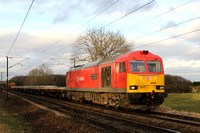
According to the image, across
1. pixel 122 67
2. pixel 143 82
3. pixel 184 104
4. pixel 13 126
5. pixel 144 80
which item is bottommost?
pixel 184 104

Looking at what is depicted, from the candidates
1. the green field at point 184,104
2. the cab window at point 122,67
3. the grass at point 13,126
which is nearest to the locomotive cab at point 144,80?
the cab window at point 122,67

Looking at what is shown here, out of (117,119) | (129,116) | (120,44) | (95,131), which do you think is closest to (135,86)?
(129,116)

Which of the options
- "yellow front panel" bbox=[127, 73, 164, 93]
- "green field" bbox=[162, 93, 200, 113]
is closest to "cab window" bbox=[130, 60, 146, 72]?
"yellow front panel" bbox=[127, 73, 164, 93]

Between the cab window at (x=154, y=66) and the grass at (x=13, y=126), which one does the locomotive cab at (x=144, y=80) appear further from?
the grass at (x=13, y=126)

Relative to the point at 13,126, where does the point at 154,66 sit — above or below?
above

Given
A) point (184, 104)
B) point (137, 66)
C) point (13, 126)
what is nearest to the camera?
point (13, 126)

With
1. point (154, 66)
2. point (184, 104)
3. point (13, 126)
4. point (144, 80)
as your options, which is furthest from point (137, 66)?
point (184, 104)

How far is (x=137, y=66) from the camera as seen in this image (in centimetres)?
1404

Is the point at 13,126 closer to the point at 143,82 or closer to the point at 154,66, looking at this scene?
the point at 143,82

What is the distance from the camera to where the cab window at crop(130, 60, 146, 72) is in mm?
13908

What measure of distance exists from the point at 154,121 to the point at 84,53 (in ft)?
108

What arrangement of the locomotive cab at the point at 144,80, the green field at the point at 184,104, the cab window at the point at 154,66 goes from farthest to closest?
the green field at the point at 184,104
the cab window at the point at 154,66
the locomotive cab at the point at 144,80

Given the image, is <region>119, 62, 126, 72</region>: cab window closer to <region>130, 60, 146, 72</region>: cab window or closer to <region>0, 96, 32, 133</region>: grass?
<region>130, 60, 146, 72</region>: cab window

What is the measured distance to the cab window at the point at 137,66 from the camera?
13.9 metres
